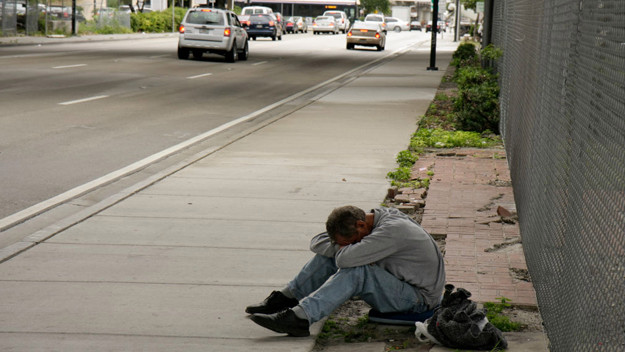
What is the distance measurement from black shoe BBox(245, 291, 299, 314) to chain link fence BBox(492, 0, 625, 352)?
1.34 m

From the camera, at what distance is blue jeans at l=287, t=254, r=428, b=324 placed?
191 inches

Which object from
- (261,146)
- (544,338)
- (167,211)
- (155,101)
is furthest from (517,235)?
(155,101)

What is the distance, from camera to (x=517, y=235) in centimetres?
698

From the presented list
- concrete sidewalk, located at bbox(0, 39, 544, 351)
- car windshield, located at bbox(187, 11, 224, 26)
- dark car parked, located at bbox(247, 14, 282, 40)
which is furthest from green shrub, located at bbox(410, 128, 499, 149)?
dark car parked, located at bbox(247, 14, 282, 40)

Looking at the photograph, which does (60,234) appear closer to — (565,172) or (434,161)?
(565,172)

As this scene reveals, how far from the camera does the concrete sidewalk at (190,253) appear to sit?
483 centimetres

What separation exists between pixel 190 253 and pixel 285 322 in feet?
6.15

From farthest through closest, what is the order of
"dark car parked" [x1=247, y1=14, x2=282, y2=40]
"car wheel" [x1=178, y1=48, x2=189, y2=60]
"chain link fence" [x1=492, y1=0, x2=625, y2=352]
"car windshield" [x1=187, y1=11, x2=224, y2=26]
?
1. "dark car parked" [x1=247, y1=14, x2=282, y2=40]
2. "car wheel" [x1=178, y1=48, x2=189, y2=60]
3. "car windshield" [x1=187, y1=11, x2=224, y2=26]
4. "chain link fence" [x1=492, y1=0, x2=625, y2=352]

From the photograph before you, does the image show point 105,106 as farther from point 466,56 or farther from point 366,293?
point 466,56

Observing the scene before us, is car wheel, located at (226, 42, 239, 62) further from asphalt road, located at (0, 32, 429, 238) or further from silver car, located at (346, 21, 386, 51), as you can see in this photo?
silver car, located at (346, 21, 386, 51)

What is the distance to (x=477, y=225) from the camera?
7.38 m

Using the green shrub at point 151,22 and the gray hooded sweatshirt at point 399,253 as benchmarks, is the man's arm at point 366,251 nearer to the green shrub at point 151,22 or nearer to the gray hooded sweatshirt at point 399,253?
the gray hooded sweatshirt at point 399,253

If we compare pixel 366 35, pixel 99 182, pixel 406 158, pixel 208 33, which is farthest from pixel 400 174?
pixel 366 35

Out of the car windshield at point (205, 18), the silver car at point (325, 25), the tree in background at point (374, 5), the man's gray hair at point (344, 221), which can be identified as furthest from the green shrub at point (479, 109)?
the tree in background at point (374, 5)
